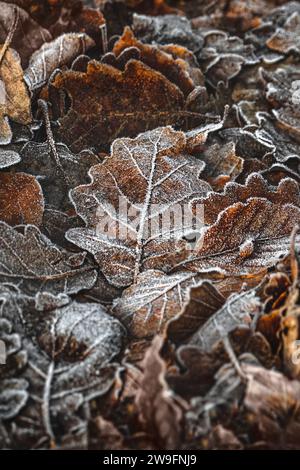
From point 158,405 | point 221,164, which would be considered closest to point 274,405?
point 158,405

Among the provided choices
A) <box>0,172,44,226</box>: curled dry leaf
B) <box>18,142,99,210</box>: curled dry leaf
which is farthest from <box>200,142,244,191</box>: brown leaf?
<box>0,172,44,226</box>: curled dry leaf

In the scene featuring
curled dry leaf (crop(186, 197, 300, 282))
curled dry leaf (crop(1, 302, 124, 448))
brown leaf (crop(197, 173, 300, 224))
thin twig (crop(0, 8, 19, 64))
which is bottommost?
curled dry leaf (crop(1, 302, 124, 448))

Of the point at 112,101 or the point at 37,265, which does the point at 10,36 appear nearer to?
the point at 112,101

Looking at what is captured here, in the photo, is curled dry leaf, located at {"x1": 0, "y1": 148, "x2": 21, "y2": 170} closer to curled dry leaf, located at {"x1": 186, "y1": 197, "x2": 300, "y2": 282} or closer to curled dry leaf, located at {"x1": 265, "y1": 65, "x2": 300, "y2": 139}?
curled dry leaf, located at {"x1": 186, "y1": 197, "x2": 300, "y2": 282}

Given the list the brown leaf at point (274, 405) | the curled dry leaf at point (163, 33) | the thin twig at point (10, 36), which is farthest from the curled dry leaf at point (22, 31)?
the brown leaf at point (274, 405)
